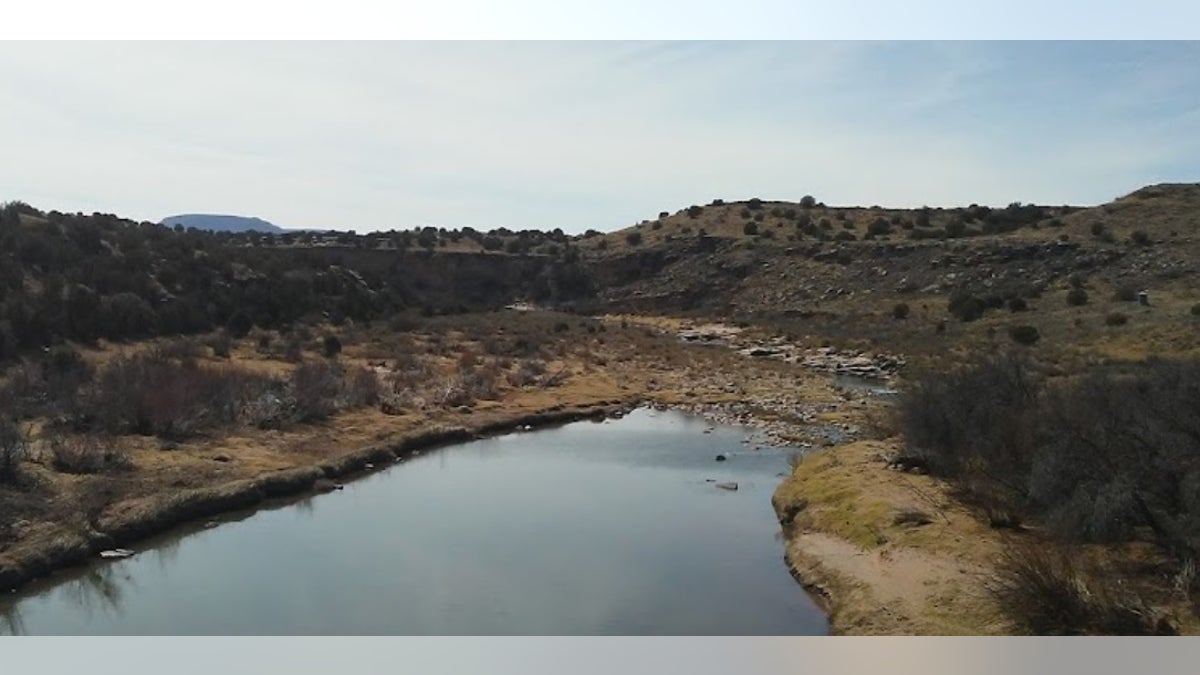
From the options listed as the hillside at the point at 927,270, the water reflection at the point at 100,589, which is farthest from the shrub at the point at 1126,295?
the water reflection at the point at 100,589

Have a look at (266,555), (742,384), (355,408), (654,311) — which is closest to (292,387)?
(355,408)

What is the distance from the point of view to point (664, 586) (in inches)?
448

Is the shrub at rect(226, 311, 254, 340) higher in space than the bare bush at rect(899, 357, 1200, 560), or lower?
higher

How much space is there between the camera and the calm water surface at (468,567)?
10227 mm

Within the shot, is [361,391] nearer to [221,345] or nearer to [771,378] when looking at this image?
[221,345]

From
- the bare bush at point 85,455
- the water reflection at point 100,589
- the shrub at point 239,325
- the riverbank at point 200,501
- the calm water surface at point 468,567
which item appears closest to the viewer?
the calm water surface at point 468,567

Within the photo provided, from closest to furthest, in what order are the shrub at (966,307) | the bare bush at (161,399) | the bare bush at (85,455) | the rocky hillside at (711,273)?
1. the bare bush at (85,455)
2. the bare bush at (161,399)
3. the rocky hillside at (711,273)
4. the shrub at (966,307)

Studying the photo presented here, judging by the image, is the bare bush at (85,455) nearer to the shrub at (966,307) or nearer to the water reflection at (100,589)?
the water reflection at (100,589)

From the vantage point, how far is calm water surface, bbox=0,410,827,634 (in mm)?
10227

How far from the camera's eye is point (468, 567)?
1202 centimetres

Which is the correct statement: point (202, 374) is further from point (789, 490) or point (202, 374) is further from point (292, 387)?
point (789, 490)

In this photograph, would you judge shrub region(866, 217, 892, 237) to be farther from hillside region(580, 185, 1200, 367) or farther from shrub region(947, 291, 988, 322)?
shrub region(947, 291, 988, 322)

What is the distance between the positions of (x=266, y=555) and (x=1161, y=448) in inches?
410

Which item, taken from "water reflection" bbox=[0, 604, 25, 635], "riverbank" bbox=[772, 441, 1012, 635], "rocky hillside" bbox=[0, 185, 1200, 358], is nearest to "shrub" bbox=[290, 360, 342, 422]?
"rocky hillside" bbox=[0, 185, 1200, 358]
